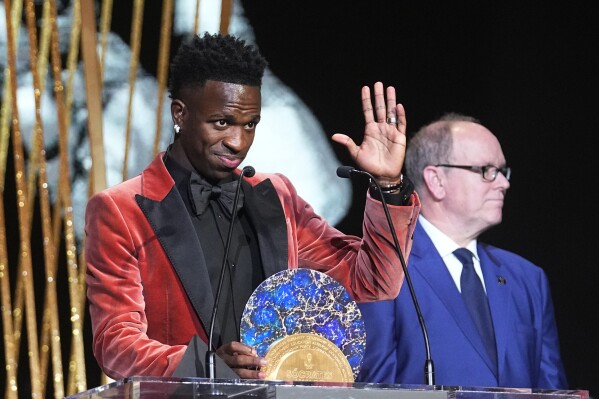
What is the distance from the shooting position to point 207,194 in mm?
2166

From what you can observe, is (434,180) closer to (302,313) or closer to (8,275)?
(8,275)

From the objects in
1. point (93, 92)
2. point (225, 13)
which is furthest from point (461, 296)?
point (93, 92)

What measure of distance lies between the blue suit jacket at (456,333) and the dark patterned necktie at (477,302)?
0.02 m

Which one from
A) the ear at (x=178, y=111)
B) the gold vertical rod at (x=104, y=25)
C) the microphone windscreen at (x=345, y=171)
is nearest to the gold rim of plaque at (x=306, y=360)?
the microphone windscreen at (x=345, y=171)

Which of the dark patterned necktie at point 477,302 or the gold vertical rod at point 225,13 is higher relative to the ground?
the gold vertical rod at point 225,13

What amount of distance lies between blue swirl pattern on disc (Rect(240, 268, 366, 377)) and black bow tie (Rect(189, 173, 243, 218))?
27cm

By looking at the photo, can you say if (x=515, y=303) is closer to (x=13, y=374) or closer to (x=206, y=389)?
(x=13, y=374)

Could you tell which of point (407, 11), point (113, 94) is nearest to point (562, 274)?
point (407, 11)

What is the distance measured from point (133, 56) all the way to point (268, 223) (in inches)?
55.9

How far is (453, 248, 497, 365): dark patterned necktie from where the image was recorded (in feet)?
10.8

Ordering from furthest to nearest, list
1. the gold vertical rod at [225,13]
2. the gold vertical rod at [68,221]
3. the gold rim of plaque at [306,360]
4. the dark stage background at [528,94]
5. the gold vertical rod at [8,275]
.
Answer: the dark stage background at [528,94], the gold vertical rod at [225,13], the gold vertical rod at [68,221], the gold vertical rod at [8,275], the gold rim of plaque at [306,360]

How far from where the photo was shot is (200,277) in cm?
205

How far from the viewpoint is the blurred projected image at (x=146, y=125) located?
334cm

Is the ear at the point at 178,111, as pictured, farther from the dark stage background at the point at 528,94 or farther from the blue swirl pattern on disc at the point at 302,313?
the dark stage background at the point at 528,94
